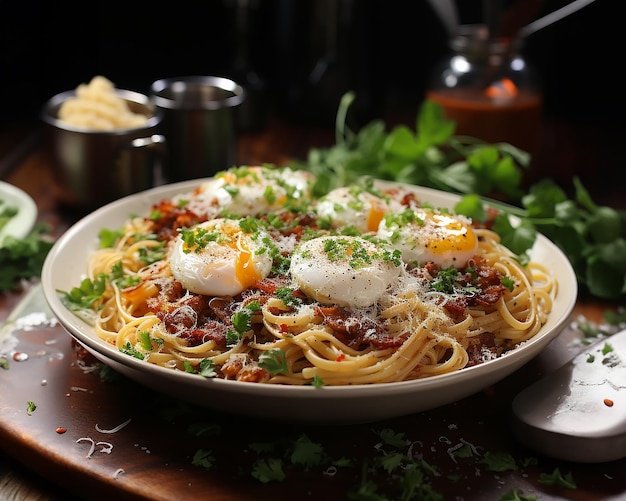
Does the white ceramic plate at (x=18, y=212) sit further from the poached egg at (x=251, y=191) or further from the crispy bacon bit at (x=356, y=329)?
the crispy bacon bit at (x=356, y=329)

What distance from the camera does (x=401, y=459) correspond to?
9.14 feet

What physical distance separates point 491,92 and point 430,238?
7.35ft

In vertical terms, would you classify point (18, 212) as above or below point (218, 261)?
below

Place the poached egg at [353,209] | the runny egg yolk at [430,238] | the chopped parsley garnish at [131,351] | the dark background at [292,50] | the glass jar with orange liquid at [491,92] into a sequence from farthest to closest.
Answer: the dark background at [292,50]
the glass jar with orange liquid at [491,92]
the poached egg at [353,209]
the runny egg yolk at [430,238]
the chopped parsley garnish at [131,351]

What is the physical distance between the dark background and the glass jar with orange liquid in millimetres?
1029

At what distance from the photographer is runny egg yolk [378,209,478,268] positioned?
342 cm

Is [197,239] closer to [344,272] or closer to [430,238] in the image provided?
[344,272]

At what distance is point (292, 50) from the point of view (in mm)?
6246

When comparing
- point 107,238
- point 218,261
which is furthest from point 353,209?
point 107,238

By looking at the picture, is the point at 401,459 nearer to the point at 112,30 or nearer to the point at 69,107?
the point at 69,107

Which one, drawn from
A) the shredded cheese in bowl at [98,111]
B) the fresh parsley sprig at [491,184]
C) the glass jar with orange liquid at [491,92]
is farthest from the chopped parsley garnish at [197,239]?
the glass jar with orange liquid at [491,92]

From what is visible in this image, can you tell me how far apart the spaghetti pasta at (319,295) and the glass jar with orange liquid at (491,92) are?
163 cm

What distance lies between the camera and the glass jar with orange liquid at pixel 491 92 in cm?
527

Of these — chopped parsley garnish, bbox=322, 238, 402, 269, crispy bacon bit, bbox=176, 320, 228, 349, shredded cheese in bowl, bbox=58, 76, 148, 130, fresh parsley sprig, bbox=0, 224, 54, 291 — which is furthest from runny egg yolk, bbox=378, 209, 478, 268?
shredded cheese in bowl, bbox=58, 76, 148, 130
